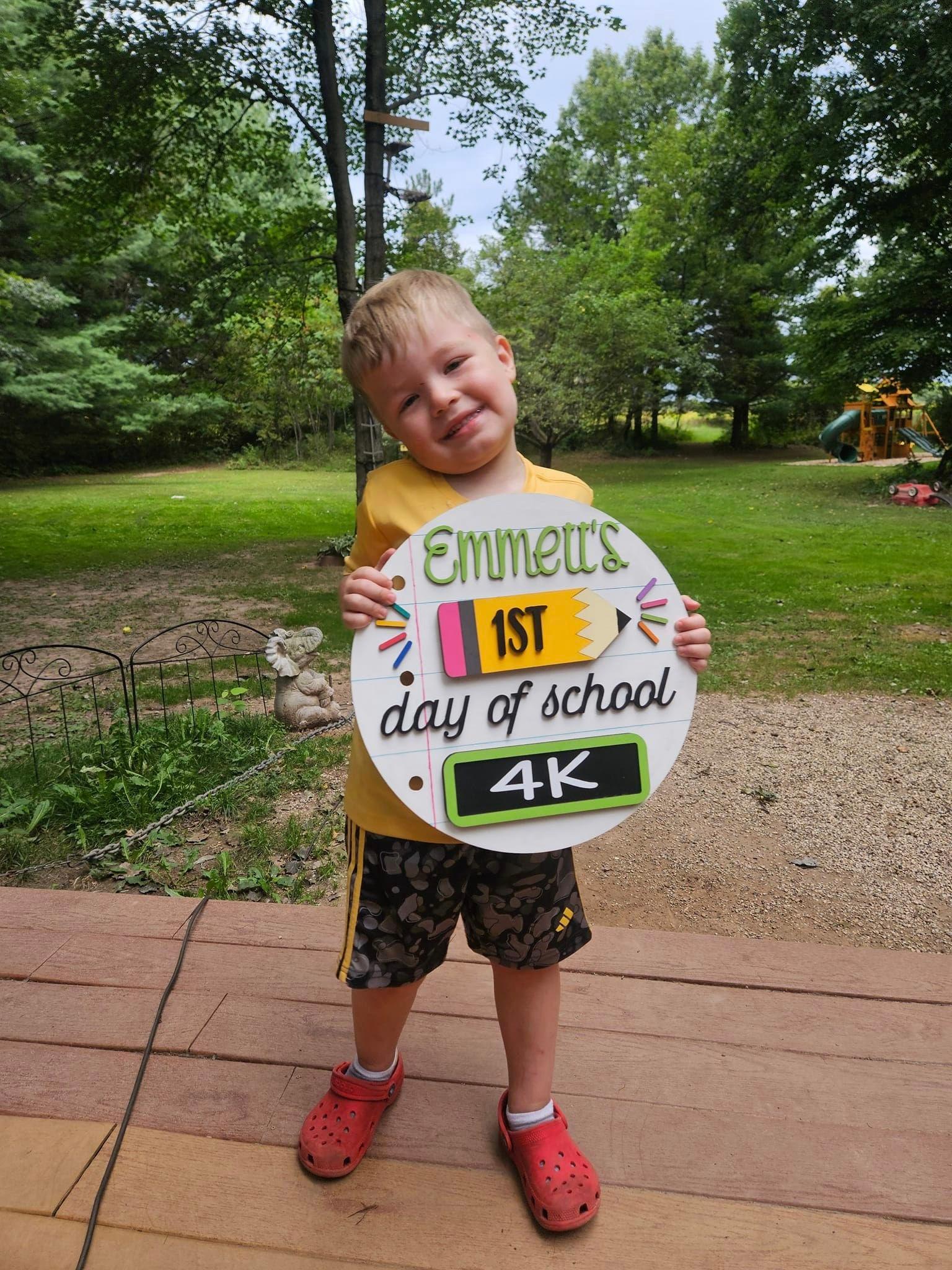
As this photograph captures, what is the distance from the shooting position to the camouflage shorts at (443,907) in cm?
123

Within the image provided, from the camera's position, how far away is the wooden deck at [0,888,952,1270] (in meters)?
1.16

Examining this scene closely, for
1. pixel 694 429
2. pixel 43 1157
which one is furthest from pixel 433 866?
pixel 694 429

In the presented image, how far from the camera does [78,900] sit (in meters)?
1.97

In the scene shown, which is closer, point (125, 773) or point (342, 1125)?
point (342, 1125)

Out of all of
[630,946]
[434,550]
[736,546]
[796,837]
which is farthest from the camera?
[736,546]

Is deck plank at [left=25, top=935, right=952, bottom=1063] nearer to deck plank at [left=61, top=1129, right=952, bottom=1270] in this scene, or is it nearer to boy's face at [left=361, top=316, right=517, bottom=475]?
deck plank at [left=61, top=1129, right=952, bottom=1270]

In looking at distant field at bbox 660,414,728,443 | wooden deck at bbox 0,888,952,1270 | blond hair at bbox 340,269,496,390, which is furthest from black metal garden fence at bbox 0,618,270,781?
distant field at bbox 660,414,728,443

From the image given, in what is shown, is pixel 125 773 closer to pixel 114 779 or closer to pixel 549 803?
pixel 114 779

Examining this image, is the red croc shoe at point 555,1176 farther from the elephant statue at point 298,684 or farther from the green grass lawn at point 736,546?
the green grass lawn at point 736,546

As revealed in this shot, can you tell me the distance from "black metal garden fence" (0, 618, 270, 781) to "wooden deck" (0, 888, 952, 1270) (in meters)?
1.86

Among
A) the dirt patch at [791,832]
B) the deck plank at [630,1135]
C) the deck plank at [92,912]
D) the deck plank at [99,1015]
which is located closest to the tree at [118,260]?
the dirt patch at [791,832]

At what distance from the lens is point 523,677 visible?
3.75 ft

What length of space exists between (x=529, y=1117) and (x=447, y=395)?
1.08m

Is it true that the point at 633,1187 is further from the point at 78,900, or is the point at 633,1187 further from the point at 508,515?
the point at 78,900
